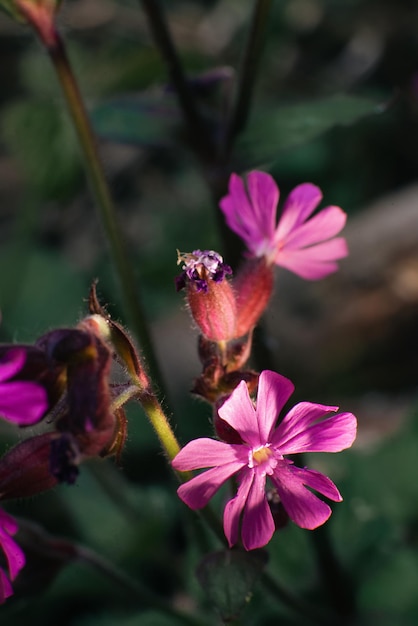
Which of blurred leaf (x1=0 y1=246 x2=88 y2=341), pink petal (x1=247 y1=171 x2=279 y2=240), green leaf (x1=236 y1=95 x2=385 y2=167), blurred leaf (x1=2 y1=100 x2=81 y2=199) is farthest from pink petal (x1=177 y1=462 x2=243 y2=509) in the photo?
blurred leaf (x1=0 y1=246 x2=88 y2=341)

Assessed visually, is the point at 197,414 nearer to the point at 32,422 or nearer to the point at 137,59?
the point at 137,59

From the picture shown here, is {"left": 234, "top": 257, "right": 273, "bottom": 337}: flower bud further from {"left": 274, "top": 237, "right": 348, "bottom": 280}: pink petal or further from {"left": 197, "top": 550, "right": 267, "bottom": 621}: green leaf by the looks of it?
{"left": 197, "top": 550, "right": 267, "bottom": 621}: green leaf

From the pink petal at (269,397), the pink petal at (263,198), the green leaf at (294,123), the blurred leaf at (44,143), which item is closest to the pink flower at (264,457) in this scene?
the pink petal at (269,397)

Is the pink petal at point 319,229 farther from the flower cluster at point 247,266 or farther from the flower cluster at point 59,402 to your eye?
the flower cluster at point 59,402

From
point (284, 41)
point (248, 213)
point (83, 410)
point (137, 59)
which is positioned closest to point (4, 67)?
point (284, 41)

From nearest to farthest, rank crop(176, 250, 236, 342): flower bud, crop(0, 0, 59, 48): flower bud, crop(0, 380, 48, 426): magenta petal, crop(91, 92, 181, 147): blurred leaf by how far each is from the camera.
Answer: crop(0, 380, 48, 426): magenta petal, crop(176, 250, 236, 342): flower bud, crop(0, 0, 59, 48): flower bud, crop(91, 92, 181, 147): blurred leaf

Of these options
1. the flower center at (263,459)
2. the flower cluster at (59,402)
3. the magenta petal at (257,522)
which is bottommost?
the magenta petal at (257,522)
